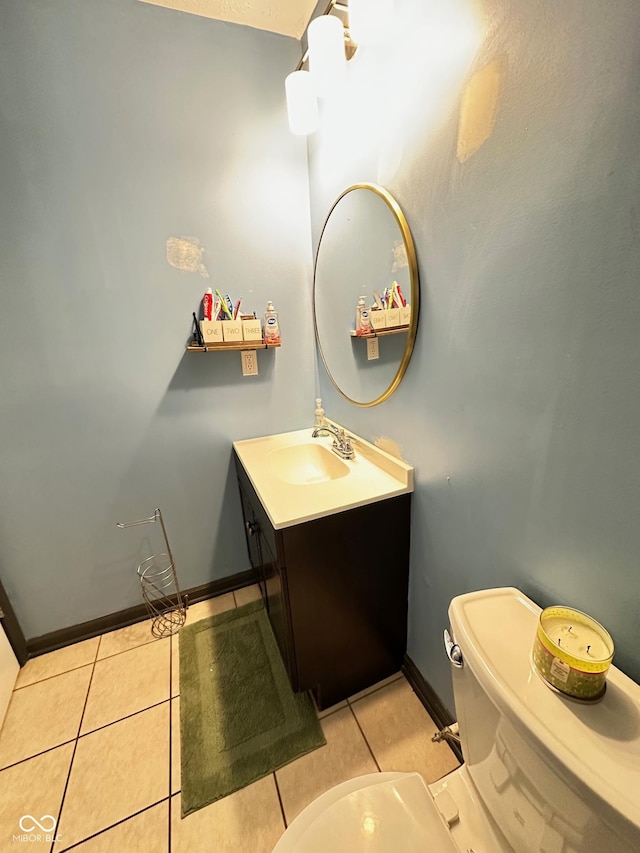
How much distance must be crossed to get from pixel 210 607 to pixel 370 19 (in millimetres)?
2270

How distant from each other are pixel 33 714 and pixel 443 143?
2298 mm

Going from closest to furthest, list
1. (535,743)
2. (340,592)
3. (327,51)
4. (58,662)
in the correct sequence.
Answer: (535,743), (327,51), (340,592), (58,662)

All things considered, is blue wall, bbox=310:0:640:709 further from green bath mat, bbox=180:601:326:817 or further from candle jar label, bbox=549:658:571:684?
green bath mat, bbox=180:601:326:817

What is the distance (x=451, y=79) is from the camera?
0.76 m

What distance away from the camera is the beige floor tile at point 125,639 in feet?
5.04

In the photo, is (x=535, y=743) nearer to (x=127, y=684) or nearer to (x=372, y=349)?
(x=372, y=349)

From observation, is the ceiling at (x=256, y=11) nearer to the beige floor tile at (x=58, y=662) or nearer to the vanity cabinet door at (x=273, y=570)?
the vanity cabinet door at (x=273, y=570)

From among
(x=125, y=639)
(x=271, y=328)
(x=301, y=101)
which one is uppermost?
(x=301, y=101)

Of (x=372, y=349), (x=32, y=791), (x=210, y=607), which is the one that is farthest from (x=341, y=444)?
(x=32, y=791)

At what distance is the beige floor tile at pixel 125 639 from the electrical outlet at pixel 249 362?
132cm

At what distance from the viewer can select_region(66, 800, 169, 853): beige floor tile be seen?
3.06 ft

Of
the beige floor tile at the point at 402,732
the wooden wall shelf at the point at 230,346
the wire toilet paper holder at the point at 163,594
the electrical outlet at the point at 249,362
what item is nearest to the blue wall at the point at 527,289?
the beige floor tile at the point at 402,732

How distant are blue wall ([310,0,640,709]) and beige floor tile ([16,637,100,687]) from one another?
5.23 feet

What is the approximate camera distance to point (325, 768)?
1084 millimetres
